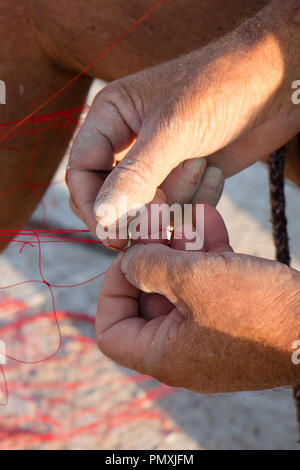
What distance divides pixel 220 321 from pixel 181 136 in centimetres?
23

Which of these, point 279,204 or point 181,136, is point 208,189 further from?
point 279,204

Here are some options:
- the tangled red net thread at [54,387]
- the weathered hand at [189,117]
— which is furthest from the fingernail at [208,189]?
the tangled red net thread at [54,387]

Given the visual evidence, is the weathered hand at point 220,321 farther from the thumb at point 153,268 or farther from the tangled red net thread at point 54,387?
the tangled red net thread at point 54,387

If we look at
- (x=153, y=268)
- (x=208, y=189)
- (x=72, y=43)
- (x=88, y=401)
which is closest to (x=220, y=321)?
(x=153, y=268)

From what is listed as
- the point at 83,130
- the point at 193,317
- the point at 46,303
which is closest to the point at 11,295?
the point at 46,303

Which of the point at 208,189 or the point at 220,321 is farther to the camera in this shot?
the point at 208,189

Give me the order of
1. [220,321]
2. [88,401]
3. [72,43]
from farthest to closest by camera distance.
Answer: [88,401], [72,43], [220,321]

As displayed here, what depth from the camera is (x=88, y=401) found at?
1231 millimetres

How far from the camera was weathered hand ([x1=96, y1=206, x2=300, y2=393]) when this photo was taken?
599mm

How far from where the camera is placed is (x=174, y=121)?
2.14 ft

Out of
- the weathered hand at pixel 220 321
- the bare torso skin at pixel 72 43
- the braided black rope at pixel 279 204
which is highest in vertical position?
the bare torso skin at pixel 72 43

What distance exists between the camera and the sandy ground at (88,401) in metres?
1.15
